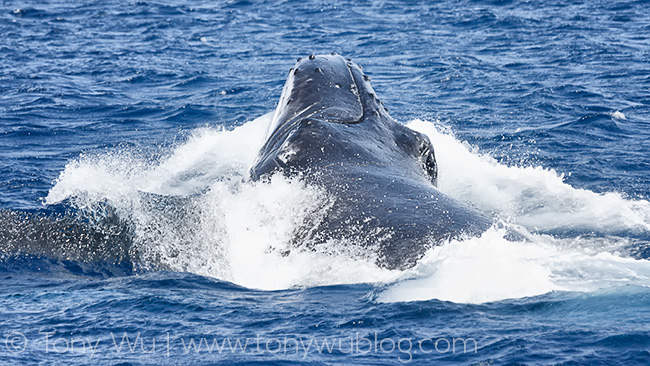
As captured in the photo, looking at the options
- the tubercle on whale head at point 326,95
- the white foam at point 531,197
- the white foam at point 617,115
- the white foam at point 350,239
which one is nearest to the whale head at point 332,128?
the tubercle on whale head at point 326,95

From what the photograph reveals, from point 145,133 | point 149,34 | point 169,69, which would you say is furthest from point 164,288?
point 149,34

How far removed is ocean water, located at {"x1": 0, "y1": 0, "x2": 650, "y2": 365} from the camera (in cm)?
783

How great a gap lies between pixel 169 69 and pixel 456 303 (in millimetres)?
21184

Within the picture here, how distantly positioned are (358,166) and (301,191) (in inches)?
37.9

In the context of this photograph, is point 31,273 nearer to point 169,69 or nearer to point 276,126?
point 276,126

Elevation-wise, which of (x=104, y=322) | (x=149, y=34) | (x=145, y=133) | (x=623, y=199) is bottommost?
(x=104, y=322)

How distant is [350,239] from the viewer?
942 cm

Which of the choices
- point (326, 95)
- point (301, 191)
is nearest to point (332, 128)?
point (326, 95)

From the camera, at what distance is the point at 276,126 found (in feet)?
40.6

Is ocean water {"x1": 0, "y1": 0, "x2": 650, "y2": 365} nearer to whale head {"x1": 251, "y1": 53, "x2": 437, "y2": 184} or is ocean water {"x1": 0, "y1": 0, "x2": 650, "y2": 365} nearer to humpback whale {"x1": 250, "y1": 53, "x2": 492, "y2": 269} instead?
humpback whale {"x1": 250, "y1": 53, "x2": 492, "y2": 269}

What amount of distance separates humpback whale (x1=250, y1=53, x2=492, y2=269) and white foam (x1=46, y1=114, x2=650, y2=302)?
0.21 meters

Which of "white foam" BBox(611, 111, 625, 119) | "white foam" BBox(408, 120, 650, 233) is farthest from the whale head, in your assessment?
"white foam" BBox(611, 111, 625, 119)

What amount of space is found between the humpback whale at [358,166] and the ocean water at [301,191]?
31 cm

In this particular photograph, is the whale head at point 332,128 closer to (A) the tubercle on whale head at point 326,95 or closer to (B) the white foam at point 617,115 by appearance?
(A) the tubercle on whale head at point 326,95
